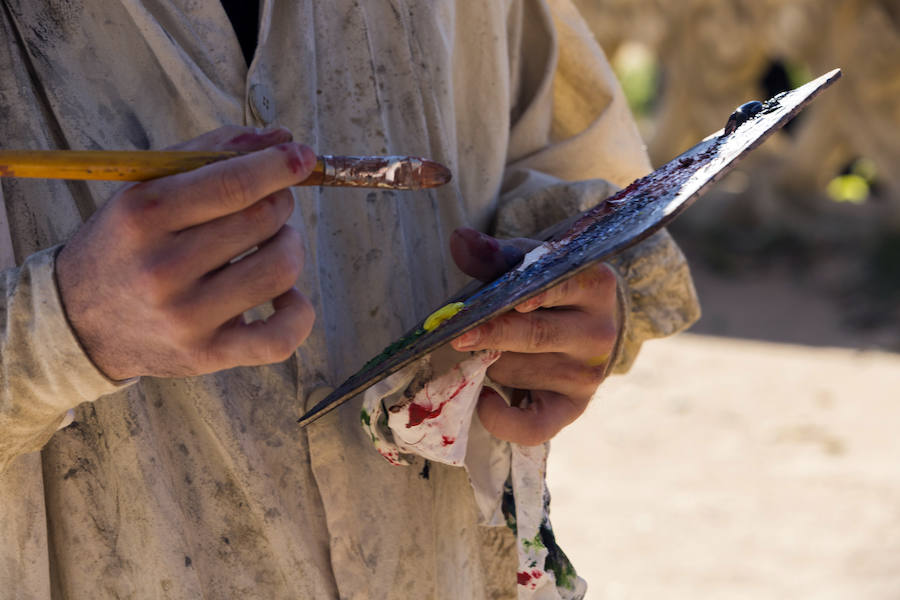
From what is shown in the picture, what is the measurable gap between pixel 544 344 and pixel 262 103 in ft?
1.37

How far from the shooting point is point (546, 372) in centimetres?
122

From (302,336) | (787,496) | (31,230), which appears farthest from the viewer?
(787,496)

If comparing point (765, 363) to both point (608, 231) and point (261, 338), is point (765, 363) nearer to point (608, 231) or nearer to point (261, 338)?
point (608, 231)

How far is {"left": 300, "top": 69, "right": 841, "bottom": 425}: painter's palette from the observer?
36.0 inches

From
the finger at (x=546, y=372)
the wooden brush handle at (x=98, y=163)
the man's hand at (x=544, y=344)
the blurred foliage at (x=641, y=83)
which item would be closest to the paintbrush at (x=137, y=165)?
the wooden brush handle at (x=98, y=163)

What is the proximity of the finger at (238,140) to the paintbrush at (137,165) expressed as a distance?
0.02 meters

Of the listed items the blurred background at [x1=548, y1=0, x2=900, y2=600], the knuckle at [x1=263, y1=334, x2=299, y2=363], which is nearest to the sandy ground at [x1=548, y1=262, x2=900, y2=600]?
the blurred background at [x1=548, y1=0, x2=900, y2=600]

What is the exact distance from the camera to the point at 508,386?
1.25 m

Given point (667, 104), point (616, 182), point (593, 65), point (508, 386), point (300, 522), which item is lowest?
point (300, 522)

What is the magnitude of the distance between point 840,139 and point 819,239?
64 centimetres

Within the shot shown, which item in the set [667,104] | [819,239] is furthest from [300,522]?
[667,104]

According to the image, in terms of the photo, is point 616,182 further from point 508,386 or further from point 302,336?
point 302,336

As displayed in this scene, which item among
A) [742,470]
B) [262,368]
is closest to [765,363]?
[742,470]

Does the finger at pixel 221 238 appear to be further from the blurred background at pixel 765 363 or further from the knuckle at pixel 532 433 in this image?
the blurred background at pixel 765 363
